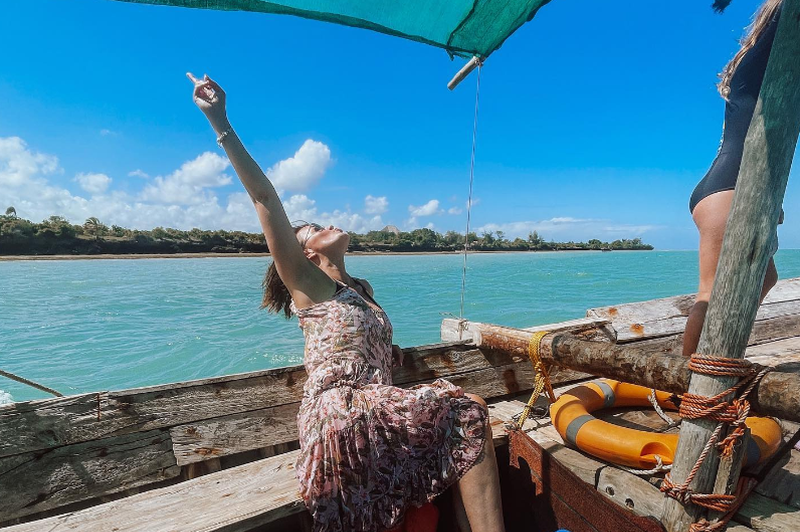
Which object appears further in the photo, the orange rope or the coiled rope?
the coiled rope

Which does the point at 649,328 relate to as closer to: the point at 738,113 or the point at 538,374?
the point at 538,374

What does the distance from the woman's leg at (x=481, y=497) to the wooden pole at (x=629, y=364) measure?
0.66 meters

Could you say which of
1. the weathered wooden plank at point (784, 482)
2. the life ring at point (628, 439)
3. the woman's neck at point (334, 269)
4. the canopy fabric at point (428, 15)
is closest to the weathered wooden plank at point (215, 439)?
the life ring at point (628, 439)

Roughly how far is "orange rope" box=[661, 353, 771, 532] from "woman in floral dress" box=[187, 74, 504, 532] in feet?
2.05

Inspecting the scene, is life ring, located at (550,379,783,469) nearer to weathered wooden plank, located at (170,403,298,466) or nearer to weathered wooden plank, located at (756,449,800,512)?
weathered wooden plank, located at (756,449,800,512)

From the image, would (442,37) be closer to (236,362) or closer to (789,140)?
(789,140)

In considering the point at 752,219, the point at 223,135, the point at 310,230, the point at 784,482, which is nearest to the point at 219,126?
the point at 223,135

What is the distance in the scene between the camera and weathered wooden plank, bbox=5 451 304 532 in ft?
4.58

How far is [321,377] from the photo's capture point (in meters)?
1.66

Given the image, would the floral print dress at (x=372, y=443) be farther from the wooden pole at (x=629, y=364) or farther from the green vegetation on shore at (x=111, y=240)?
the green vegetation on shore at (x=111, y=240)

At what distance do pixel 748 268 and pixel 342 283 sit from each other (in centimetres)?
147

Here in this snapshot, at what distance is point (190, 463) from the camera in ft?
6.31

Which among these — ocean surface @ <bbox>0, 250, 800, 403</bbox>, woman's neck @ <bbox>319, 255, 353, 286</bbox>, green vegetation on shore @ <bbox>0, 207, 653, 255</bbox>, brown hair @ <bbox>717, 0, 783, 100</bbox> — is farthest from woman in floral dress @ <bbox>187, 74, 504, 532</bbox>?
green vegetation on shore @ <bbox>0, 207, 653, 255</bbox>

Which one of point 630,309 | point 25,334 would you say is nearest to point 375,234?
point 25,334
